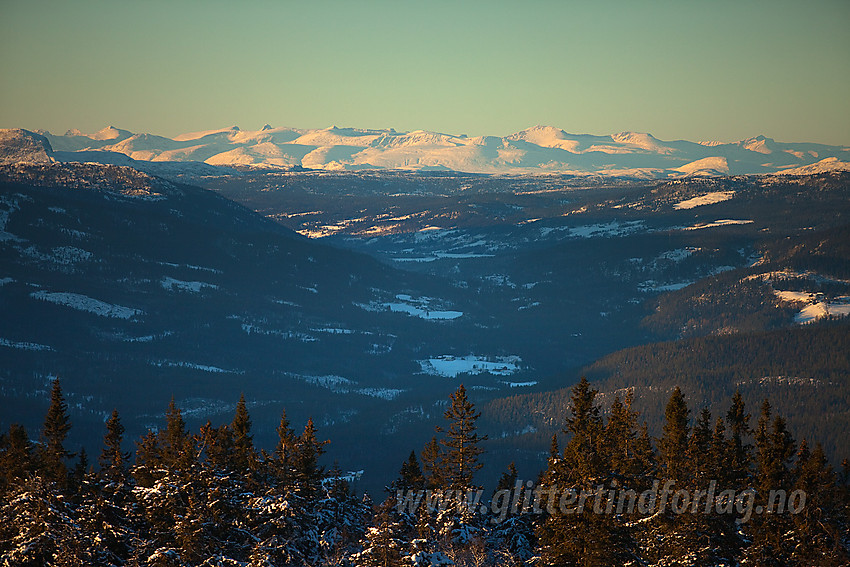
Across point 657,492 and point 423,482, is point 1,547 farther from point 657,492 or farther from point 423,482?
point 657,492

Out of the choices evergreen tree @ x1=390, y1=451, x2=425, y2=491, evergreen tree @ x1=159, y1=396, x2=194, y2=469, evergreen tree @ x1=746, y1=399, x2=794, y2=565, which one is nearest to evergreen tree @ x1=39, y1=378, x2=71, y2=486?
evergreen tree @ x1=159, y1=396, x2=194, y2=469

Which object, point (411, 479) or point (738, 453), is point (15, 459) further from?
point (738, 453)

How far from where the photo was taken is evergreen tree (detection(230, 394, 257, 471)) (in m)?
64.8

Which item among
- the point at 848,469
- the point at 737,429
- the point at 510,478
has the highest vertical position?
the point at 737,429

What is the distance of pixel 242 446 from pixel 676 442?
97.9 feet

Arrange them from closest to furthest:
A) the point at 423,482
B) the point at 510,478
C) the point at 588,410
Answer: the point at 588,410
the point at 423,482
the point at 510,478

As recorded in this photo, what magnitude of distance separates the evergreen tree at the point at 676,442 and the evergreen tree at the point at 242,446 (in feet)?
89.5

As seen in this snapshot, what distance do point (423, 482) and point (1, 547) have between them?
30.3m

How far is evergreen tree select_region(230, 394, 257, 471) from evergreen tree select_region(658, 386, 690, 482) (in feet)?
89.5

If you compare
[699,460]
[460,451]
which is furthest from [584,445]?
[460,451]

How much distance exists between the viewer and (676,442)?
59031 mm

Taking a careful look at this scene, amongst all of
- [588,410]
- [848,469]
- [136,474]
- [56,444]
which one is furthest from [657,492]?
[56,444]

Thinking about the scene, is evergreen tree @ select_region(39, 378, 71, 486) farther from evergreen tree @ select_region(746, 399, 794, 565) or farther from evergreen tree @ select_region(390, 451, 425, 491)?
evergreen tree @ select_region(746, 399, 794, 565)

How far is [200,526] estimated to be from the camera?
176 ft
